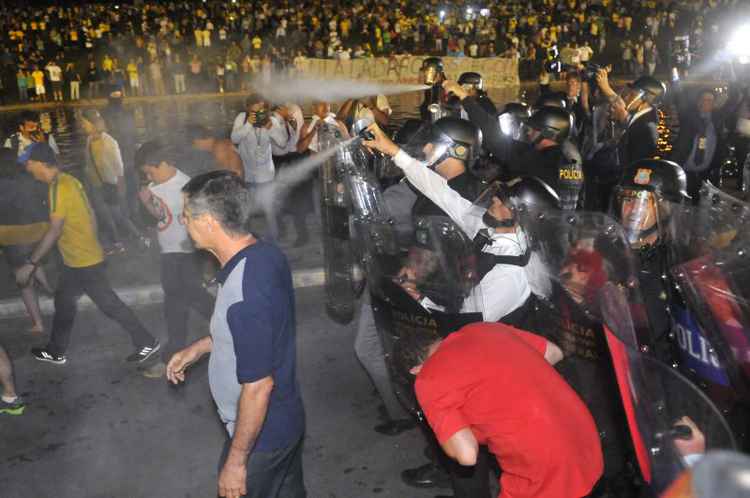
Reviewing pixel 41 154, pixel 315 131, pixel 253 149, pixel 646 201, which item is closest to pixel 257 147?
pixel 253 149

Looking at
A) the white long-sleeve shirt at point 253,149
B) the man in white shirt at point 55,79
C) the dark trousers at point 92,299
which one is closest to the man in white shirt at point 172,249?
the dark trousers at point 92,299

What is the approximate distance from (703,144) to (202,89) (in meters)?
24.6

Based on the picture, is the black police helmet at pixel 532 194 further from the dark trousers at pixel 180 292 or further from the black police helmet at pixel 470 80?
the black police helmet at pixel 470 80

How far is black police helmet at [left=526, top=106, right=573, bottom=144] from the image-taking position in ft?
21.6

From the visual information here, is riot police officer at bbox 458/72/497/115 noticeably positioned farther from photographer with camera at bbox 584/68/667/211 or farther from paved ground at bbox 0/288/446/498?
paved ground at bbox 0/288/446/498

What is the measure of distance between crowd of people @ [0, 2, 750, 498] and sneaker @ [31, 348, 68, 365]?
1cm

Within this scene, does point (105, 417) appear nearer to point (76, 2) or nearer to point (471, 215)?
point (471, 215)

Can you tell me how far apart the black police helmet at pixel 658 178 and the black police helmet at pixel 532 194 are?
1.37ft

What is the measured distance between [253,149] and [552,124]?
334cm

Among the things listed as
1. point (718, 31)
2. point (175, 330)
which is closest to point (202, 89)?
point (718, 31)

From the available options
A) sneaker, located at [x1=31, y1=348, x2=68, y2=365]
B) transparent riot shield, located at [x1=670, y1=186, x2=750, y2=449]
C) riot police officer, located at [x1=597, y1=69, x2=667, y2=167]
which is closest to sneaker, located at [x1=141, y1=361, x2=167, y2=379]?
sneaker, located at [x1=31, y1=348, x2=68, y2=365]

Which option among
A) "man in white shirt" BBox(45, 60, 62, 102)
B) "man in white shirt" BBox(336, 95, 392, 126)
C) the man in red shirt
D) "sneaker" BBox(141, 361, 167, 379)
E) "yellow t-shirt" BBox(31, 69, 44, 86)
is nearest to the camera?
the man in red shirt

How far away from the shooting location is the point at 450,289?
11.2 ft

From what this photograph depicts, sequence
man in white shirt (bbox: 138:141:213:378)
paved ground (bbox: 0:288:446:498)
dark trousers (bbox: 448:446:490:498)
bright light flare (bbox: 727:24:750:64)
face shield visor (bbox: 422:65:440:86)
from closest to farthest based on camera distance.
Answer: dark trousers (bbox: 448:446:490:498)
paved ground (bbox: 0:288:446:498)
man in white shirt (bbox: 138:141:213:378)
face shield visor (bbox: 422:65:440:86)
bright light flare (bbox: 727:24:750:64)
